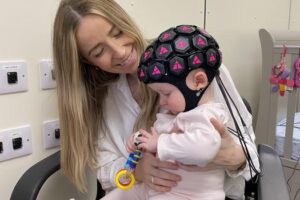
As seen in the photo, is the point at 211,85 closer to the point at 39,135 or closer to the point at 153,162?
the point at 153,162

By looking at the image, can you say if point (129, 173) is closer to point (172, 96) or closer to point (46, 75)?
point (172, 96)

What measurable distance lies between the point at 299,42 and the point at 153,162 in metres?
1.74

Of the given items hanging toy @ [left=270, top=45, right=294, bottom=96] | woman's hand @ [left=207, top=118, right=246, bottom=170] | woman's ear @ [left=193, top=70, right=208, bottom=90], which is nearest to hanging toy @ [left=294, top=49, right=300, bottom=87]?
hanging toy @ [left=270, top=45, right=294, bottom=96]

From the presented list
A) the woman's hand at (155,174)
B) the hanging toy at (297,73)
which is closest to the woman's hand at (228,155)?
the woman's hand at (155,174)

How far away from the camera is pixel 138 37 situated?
3.52 ft

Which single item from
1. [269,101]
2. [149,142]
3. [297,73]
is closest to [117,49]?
[149,142]

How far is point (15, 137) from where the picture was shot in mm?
1142

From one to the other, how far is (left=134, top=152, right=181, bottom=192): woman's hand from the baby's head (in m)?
0.18

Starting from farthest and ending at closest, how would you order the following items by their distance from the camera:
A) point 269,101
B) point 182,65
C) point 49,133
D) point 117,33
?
point 269,101 → point 49,133 → point 117,33 → point 182,65

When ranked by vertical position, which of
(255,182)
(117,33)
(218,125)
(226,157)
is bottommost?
(255,182)

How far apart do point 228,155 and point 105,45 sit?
0.48 m

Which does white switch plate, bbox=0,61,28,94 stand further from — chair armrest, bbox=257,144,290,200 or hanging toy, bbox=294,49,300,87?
hanging toy, bbox=294,49,300,87

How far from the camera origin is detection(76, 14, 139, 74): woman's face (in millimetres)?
997

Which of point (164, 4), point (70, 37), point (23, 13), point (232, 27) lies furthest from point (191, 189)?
point (232, 27)
